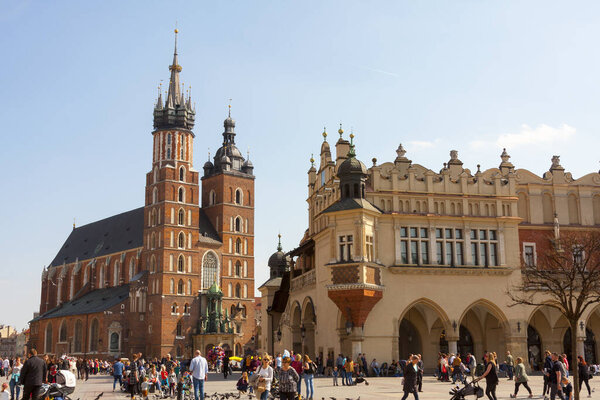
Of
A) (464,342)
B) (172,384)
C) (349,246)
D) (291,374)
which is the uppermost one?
(349,246)

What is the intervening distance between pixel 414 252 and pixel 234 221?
204ft

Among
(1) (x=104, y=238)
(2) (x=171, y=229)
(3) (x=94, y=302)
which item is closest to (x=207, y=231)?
(2) (x=171, y=229)

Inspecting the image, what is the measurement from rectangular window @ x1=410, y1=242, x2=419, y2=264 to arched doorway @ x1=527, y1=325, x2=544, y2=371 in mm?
9207

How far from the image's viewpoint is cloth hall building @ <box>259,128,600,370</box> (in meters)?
38.8

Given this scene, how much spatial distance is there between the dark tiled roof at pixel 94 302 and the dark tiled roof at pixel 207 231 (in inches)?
496

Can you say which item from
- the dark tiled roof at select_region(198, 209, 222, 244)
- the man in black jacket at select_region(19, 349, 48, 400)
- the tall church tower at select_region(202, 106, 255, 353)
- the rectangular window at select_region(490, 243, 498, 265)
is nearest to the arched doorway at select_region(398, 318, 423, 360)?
the rectangular window at select_region(490, 243, 498, 265)

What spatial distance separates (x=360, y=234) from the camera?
1505 inches

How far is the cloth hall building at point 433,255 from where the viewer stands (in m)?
38.8

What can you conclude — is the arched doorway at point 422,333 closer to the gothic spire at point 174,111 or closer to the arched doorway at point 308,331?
the arched doorway at point 308,331

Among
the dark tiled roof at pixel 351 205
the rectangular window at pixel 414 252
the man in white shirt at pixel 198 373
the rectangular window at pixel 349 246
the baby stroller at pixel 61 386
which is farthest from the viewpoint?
→ the rectangular window at pixel 414 252

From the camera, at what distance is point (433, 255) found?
40.8 m

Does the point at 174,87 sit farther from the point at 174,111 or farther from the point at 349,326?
the point at 349,326

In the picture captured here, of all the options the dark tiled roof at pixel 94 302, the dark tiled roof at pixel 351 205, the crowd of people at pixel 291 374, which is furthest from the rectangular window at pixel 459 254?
the dark tiled roof at pixel 94 302

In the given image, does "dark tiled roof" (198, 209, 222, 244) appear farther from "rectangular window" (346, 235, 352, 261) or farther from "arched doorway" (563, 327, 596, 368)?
"arched doorway" (563, 327, 596, 368)
